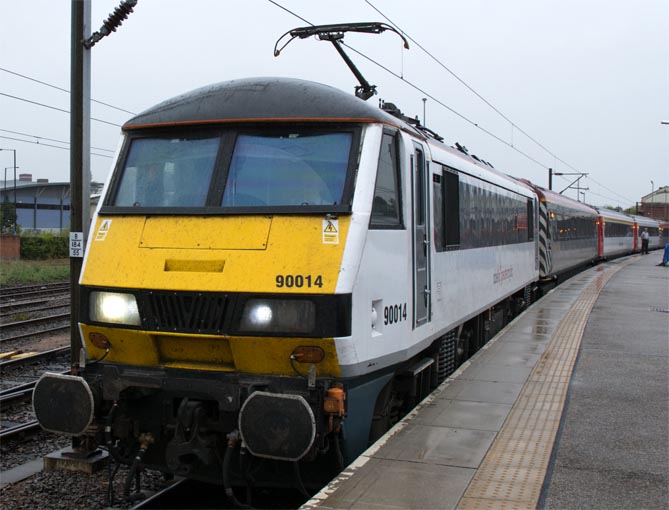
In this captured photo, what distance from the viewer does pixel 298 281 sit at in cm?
467

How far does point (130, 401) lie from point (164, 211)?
55.5 inches

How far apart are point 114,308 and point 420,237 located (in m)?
2.66

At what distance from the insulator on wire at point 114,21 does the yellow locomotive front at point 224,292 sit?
108 inches

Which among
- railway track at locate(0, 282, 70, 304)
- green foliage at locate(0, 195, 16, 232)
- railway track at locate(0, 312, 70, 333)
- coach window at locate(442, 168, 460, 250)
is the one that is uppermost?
green foliage at locate(0, 195, 16, 232)

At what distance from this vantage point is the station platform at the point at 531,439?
457 cm

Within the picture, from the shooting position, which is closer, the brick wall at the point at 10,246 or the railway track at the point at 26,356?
the railway track at the point at 26,356

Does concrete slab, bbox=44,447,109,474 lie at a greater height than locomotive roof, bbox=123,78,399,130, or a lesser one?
lesser

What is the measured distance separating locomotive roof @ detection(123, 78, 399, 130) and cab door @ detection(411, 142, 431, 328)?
696mm

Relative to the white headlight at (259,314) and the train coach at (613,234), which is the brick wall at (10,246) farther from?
the white headlight at (259,314)

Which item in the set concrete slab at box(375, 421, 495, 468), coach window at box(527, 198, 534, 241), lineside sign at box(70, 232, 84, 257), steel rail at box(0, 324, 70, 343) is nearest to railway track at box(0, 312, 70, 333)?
steel rail at box(0, 324, 70, 343)

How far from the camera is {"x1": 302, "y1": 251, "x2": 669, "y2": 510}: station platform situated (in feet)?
15.0

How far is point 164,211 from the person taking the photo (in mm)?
5309

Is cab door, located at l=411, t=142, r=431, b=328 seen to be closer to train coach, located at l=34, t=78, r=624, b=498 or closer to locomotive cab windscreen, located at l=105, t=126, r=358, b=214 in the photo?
train coach, located at l=34, t=78, r=624, b=498

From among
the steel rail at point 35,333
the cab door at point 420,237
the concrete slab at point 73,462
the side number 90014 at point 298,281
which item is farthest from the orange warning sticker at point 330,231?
the steel rail at point 35,333
